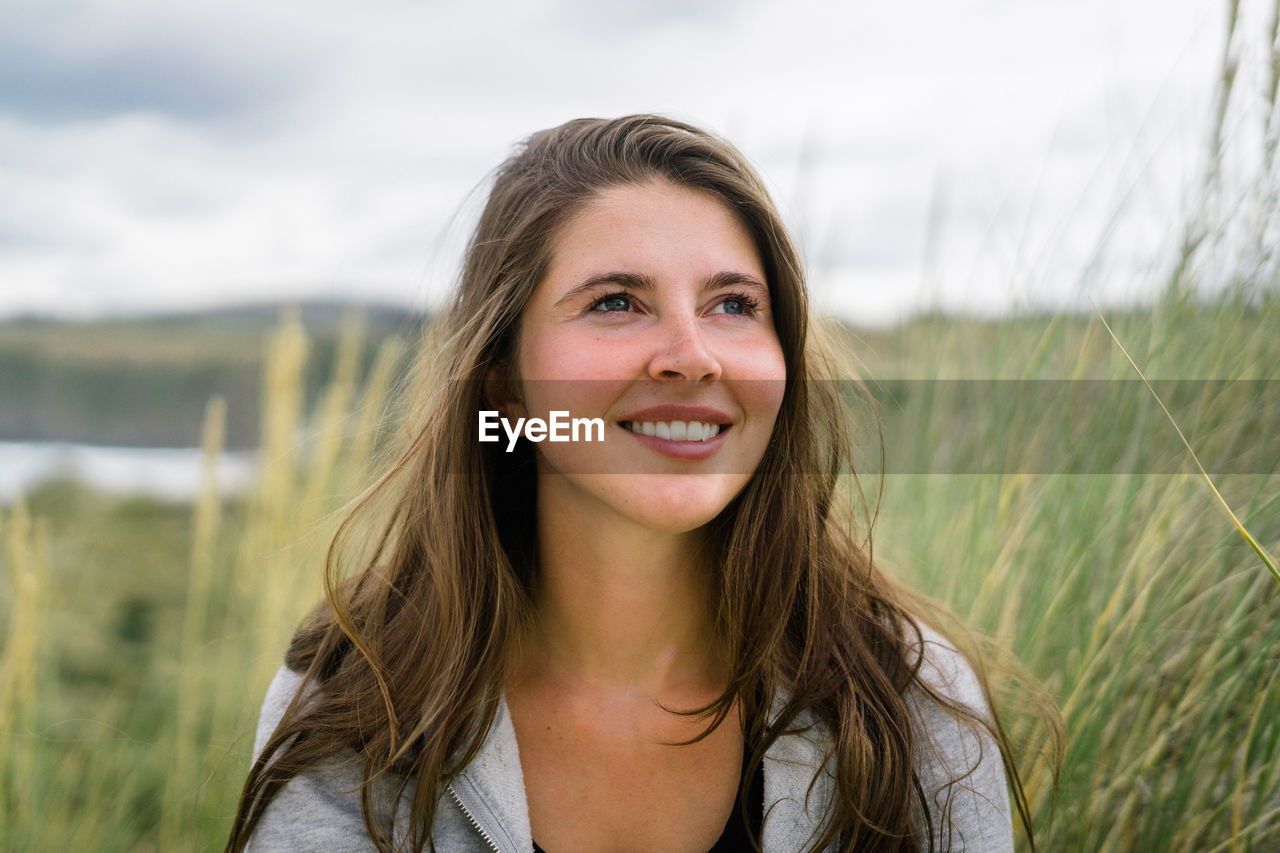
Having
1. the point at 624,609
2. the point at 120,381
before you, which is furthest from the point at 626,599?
the point at 120,381

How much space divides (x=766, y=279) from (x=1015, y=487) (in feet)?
2.76

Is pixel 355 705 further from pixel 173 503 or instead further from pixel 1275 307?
pixel 173 503

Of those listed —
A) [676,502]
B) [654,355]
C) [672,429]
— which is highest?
[654,355]

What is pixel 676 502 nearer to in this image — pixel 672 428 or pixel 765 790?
pixel 672 428

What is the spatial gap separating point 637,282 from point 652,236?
0.10 m

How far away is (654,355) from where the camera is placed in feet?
5.13

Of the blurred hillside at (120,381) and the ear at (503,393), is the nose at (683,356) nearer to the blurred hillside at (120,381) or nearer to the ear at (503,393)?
the ear at (503,393)

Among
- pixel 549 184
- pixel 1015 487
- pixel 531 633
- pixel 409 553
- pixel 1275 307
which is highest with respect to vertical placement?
pixel 549 184

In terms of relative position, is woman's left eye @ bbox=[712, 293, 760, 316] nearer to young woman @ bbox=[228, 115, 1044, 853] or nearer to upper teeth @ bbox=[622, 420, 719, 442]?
young woman @ bbox=[228, 115, 1044, 853]

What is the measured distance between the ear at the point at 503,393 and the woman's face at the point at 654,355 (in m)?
0.02

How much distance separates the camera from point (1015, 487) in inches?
86.5

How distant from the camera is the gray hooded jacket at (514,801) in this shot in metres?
1.58

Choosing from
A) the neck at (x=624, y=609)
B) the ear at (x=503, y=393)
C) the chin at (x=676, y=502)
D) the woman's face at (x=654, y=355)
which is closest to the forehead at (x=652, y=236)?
the woman's face at (x=654, y=355)

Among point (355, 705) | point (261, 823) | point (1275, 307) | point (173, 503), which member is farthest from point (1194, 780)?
point (173, 503)
